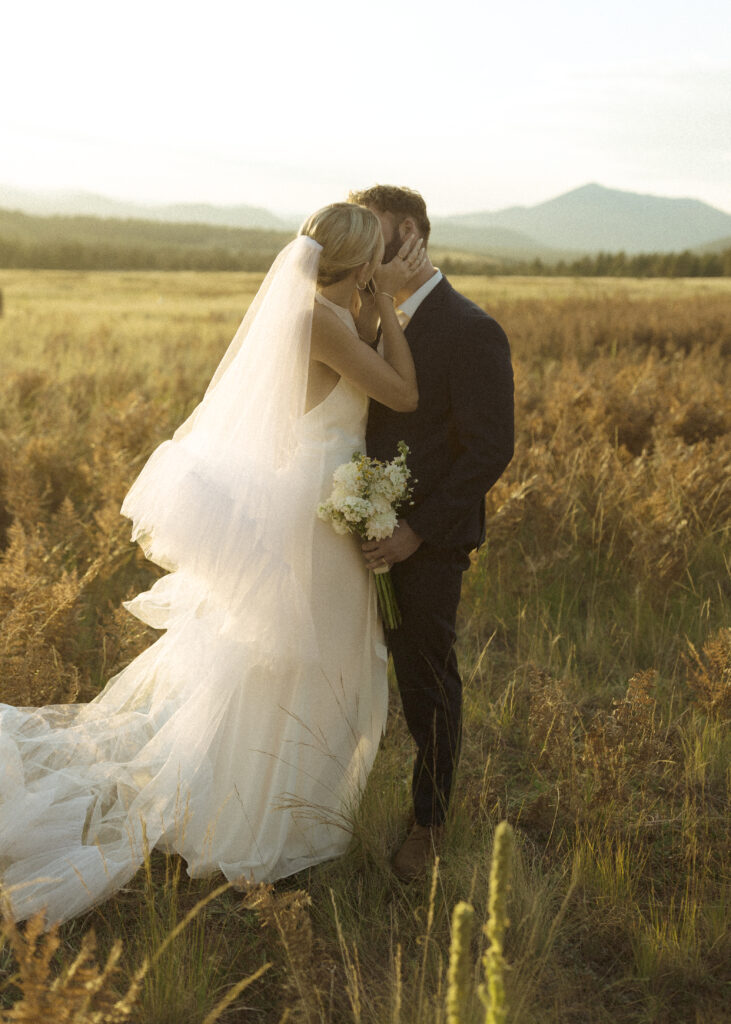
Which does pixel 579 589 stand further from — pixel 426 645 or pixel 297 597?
pixel 297 597

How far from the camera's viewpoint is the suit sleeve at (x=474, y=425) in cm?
278

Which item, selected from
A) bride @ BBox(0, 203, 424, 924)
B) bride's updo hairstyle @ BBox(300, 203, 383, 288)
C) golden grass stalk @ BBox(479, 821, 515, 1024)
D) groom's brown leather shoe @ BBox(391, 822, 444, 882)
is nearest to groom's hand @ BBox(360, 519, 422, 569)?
bride @ BBox(0, 203, 424, 924)

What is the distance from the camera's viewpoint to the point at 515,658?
454 cm

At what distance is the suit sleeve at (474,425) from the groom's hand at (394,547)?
0.10 ft

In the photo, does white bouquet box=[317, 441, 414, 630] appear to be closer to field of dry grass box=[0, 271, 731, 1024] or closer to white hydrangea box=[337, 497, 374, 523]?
white hydrangea box=[337, 497, 374, 523]

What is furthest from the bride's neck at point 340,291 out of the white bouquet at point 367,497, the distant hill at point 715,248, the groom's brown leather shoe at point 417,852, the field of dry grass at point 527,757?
the distant hill at point 715,248

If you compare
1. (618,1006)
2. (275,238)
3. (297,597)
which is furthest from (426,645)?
(275,238)

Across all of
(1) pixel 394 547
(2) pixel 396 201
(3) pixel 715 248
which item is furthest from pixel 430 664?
(3) pixel 715 248

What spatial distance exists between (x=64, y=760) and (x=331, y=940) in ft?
4.07

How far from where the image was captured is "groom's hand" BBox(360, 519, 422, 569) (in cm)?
283

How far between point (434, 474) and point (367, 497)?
0.33m

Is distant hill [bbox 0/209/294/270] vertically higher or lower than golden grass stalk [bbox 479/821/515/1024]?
higher

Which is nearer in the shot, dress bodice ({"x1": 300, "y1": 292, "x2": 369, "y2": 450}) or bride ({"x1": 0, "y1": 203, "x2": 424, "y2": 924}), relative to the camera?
bride ({"x1": 0, "y1": 203, "x2": 424, "y2": 924})

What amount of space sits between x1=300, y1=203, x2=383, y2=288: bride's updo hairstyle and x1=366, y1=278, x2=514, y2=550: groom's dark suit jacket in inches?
12.5
